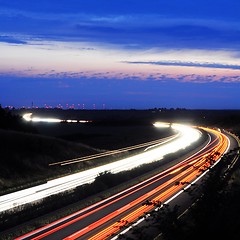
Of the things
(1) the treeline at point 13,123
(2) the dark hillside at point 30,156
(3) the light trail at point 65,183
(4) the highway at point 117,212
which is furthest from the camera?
(1) the treeline at point 13,123

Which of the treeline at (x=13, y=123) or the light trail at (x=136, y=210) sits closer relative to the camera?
the light trail at (x=136, y=210)

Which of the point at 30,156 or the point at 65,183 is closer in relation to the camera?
the point at 65,183

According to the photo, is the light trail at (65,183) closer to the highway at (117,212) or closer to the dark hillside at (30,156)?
the dark hillside at (30,156)

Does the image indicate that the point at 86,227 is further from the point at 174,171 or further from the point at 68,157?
the point at 68,157

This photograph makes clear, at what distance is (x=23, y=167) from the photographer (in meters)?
39.1

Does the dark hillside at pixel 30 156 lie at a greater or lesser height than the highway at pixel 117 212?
lesser

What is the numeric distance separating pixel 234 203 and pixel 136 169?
75.9 ft

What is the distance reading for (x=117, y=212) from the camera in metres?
23.5

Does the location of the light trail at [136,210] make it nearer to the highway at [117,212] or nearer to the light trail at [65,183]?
the highway at [117,212]

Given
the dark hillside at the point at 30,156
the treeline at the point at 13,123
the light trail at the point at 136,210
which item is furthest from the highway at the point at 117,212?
the treeline at the point at 13,123

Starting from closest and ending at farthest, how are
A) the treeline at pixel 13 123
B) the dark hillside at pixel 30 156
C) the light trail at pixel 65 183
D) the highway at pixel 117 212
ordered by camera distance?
the highway at pixel 117 212 → the light trail at pixel 65 183 → the dark hillside at pixel 30 156 → the treeline at pixel 13 123

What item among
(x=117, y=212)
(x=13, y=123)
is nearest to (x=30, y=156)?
(x=117, y=212)

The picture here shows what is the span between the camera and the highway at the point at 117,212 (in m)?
18.9

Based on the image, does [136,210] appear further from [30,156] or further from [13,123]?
[13,123]
